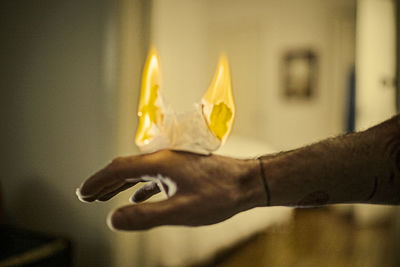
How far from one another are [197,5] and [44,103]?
1116 mm

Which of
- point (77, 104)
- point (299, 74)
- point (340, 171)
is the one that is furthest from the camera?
point (299, 74)

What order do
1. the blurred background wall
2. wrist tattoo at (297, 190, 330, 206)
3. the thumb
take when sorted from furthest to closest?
the blurred background wall → wrist tattoo at (297, 190, 330, 206) → the thumb

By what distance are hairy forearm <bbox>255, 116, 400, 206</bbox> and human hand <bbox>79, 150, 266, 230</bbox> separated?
0.07 m

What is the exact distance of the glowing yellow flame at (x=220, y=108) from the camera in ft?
1.37

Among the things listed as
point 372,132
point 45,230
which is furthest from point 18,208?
point 372,132

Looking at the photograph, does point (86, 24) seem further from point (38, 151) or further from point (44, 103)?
point (38, 151)

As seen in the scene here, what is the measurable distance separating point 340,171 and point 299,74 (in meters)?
3.73

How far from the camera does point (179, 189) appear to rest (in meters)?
0.39

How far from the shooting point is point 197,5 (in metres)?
1.95

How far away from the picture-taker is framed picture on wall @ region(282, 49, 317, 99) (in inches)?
154

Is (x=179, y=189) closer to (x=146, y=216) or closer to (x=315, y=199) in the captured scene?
(x=146, y=216)

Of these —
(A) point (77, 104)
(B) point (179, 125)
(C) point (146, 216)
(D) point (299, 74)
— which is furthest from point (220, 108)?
(D) point (299, 74)

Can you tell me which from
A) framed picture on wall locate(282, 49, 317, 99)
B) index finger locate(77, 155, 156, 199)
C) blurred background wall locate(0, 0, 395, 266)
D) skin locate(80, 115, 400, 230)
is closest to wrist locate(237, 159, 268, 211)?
skin locate(80, 115, 400, 230)

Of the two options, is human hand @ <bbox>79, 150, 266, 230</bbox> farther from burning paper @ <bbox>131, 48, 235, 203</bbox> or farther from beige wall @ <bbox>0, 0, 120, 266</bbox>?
beige wall @ <bbox>0, 0, 120, 266</bbox>
